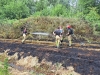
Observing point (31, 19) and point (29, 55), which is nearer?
point (29, 55)

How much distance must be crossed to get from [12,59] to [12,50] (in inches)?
105

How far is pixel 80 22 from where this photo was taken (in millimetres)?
34656

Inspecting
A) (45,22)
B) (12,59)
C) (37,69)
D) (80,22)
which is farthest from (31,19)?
(37,69)

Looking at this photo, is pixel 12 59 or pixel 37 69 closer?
pixel 37 69

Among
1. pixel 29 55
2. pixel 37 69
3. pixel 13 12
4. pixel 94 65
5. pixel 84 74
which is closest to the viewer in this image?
pixel 84 74

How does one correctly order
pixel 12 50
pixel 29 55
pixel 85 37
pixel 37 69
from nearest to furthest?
pixel 37 69, pixel 29 55, pixel 12 50, pixel 85 37

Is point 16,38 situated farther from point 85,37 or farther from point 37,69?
point 37,69

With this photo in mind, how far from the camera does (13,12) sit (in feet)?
169

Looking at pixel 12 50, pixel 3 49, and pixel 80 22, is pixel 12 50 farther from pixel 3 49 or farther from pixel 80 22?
pixel 80 22

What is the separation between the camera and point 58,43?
1025 inches

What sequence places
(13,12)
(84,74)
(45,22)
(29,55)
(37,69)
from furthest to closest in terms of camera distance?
(13,12)
(45,22)
(29,55)
(37,69)
(84,74)

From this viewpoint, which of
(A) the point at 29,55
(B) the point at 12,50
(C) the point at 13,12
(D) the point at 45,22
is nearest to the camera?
(A) the point at 29,55

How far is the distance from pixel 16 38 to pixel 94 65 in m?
20.9

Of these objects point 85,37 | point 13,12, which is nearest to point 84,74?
point 85,37
